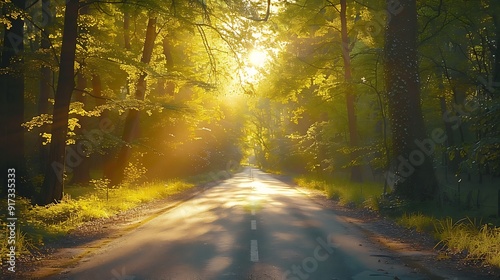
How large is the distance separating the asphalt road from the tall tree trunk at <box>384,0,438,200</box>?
2.72 m

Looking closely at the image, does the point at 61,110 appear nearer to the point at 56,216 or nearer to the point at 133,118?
the point at 56,216

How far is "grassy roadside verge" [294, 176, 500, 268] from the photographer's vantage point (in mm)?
8242

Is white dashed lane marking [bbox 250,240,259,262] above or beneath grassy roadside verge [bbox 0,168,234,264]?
beneath

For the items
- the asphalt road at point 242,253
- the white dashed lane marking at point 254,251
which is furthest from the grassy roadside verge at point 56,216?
the white dashed lane marking at point 254,251

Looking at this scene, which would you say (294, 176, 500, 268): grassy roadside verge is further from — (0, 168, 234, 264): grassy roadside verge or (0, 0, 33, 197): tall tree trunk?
(0, 0, 33, 197): tall tree trunk

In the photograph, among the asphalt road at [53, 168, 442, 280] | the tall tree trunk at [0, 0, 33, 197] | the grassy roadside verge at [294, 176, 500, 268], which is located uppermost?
the tall tree trunk at [0, 0, 33, 197]

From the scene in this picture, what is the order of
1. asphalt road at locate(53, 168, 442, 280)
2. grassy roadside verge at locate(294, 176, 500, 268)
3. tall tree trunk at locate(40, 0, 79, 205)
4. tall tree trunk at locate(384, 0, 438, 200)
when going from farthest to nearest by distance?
1. tall tree trunk at locate(40, 0, 79, 205)
2. tall tree trunk at locate(384, 0, 438, 200)
3. grassy roadside verge at locate(294, 176, 500, 268)
4. asphalt road at locate(53, 168, 442, 280)

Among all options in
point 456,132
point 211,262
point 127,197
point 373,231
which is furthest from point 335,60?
point 456,132

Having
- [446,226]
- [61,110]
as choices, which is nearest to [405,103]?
[446,226]

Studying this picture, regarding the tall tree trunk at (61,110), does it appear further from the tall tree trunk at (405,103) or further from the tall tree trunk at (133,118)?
the tall tree trunk at (405,103)

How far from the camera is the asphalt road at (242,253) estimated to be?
7398 mm

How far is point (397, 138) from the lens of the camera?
583 inches

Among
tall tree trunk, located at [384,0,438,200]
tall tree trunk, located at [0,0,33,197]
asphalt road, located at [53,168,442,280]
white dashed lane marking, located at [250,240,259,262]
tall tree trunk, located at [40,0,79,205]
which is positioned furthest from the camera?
tall tree trunk, located at [0,0,33,197]

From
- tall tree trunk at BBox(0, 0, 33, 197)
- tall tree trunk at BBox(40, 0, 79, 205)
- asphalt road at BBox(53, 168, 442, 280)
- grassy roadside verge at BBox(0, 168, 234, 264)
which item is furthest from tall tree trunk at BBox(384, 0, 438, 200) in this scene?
tall tree trunk at BBox(0, 0, 33, 197)
